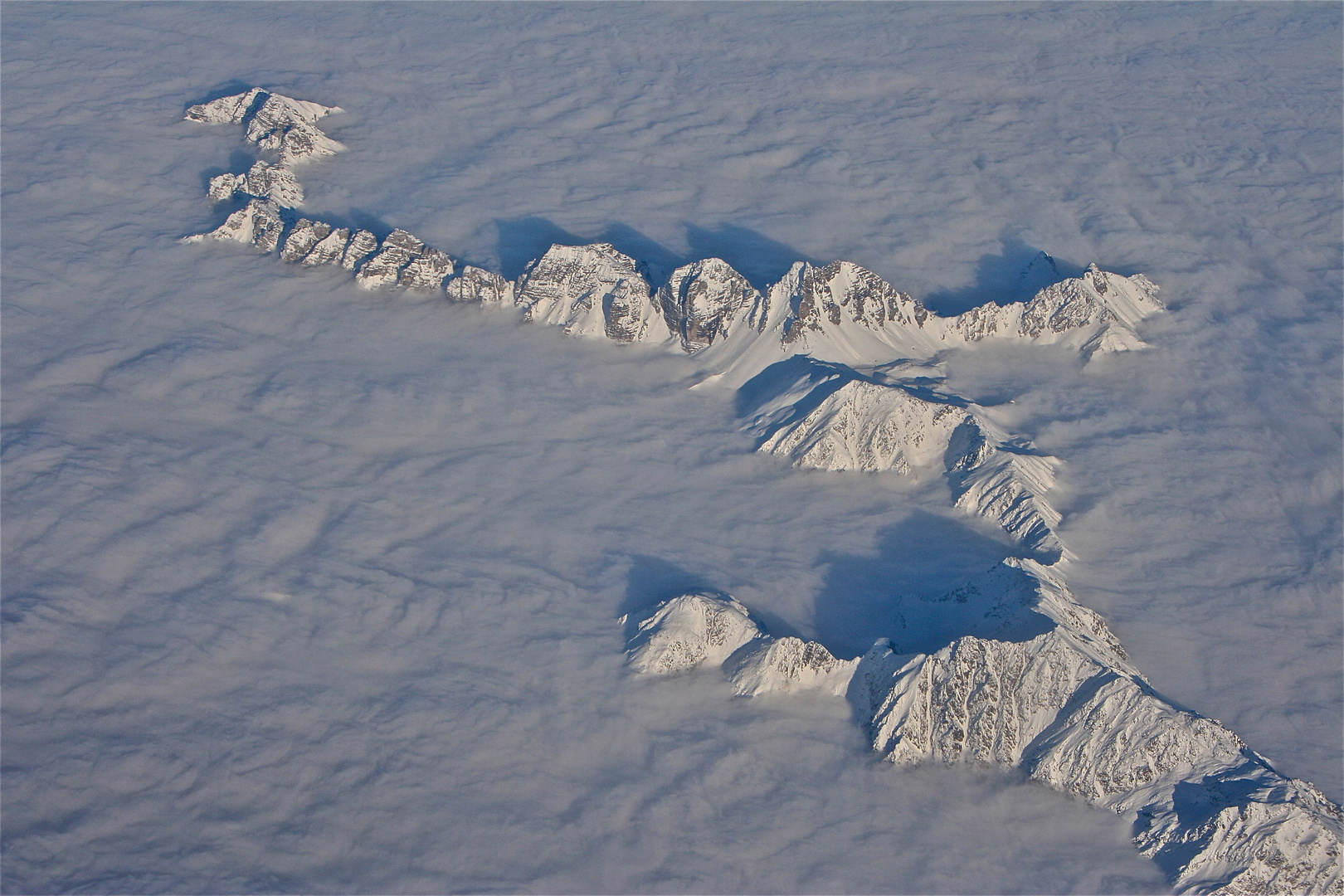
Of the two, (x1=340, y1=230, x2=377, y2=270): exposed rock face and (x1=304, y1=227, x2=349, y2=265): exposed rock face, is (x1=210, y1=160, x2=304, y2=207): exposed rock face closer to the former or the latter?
(x1=304, y1=227, x2=349, y2=265): exposed rock face

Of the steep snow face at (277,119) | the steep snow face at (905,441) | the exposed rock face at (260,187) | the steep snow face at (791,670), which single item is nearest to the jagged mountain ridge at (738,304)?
the exposed rock face at (260,187)

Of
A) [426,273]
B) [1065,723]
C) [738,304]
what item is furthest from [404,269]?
[1065,723]

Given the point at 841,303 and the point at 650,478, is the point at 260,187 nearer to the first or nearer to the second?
the point at 650,478

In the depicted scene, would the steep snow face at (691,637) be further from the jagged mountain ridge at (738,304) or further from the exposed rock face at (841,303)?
the exposed rock face at (841,303)

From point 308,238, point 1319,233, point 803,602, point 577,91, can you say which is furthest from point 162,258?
point 1319,233

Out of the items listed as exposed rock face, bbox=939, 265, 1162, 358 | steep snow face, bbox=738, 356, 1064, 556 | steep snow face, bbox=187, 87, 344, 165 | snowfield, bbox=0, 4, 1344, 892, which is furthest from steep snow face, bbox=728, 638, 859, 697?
steep snow face, bbox=187, 87, 344, 165

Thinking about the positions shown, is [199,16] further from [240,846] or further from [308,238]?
[240,846]
